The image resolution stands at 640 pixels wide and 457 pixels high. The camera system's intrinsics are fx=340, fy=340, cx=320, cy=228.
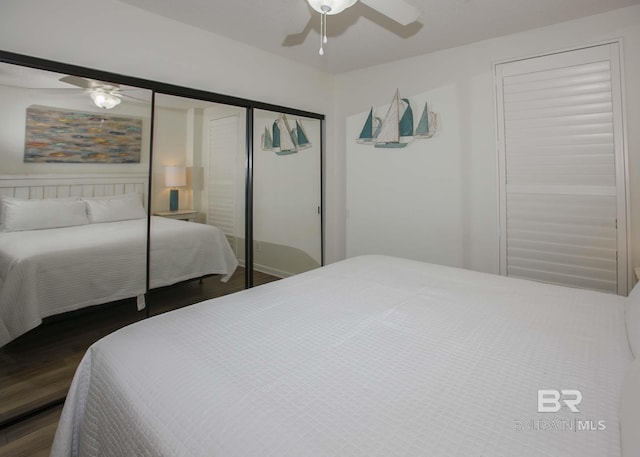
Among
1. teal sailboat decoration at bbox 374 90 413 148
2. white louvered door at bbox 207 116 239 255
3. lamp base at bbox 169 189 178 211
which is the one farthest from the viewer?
teal sailboat decoration at bbox 374 90 413 148

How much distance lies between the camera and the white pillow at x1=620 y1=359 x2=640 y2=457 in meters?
0.63

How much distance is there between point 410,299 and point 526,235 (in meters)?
1.67

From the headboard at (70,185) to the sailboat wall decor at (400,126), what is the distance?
216 centimetres

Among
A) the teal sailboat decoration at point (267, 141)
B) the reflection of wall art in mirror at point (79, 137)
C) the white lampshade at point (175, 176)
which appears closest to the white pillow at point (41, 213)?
the reflection of wall art in mirror at point (79, 137)

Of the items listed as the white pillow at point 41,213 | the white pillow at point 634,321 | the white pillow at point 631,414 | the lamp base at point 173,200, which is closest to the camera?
the white pillow at point 631,414

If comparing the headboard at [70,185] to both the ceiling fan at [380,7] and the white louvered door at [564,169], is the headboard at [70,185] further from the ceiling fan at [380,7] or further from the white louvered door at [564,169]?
the white louvered door at [564,169]

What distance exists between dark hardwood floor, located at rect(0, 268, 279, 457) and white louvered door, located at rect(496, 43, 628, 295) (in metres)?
2.86

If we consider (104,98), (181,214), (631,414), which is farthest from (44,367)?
(631,414)

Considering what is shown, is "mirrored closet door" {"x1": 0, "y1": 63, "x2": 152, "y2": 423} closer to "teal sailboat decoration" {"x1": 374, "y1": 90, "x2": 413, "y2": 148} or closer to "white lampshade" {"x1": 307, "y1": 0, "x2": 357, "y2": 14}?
"white lampshade" {"x1": 307, "y1": 0, "x2": 357, "y2": 14}

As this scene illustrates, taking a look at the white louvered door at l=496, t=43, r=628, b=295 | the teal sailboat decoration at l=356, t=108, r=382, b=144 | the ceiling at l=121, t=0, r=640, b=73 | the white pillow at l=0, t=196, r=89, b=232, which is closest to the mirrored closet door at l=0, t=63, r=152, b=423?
the white pillow at l=0, t=196, r=89, b=232

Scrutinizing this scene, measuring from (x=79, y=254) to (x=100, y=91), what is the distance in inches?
40.3

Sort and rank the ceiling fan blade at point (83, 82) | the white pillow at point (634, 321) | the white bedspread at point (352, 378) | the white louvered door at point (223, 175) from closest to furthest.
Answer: the white bedspread at point (352, 378), the white pillow at point (634, 321), the ceiling fan blade at point (83, 82), the white louvered door at point (223, 175)

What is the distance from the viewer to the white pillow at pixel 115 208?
84.5 inches

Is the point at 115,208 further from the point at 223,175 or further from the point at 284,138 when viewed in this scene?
the point at 284,138
